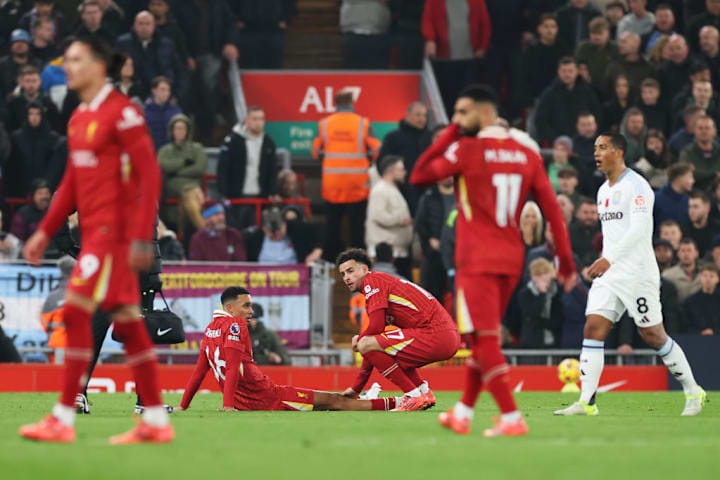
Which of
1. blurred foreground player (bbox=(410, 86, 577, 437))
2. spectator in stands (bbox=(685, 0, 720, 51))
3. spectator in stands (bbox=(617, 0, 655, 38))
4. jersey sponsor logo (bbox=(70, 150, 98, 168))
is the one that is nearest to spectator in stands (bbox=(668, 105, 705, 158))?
spectator in stands (bbox=(685, 0, 720, 51))

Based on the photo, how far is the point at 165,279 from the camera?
71.2 ft

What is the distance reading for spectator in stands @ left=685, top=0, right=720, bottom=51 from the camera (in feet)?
87.9

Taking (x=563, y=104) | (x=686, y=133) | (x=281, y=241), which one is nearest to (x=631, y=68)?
(x=563, y=104)

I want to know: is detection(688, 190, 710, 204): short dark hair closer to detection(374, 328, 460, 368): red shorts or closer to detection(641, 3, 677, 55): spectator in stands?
detection(641, 3, 677, 55): spectator in stands

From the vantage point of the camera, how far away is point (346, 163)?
78.7 ft

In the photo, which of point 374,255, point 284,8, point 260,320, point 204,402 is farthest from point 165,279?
point 284,8

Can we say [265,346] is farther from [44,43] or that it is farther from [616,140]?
[616,140]

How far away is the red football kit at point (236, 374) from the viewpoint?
47.7 ft

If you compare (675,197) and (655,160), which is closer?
(675,197)

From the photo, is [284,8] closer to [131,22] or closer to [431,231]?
[131,22]

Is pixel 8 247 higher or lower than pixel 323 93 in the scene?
lower

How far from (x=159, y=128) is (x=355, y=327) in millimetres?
4213

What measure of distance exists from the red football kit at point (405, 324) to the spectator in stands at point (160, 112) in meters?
9.39

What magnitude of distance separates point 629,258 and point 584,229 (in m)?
8.64
